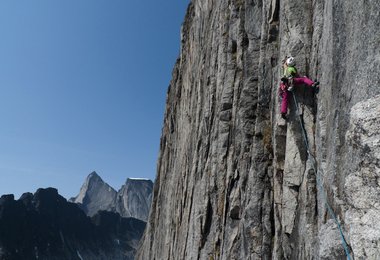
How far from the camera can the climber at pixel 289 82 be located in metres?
12.0

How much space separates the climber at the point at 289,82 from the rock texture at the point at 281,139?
302 mm

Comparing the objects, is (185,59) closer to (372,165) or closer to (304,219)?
(304,219)

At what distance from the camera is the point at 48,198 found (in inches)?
6334

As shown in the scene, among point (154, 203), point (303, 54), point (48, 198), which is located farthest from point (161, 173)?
point (48, 198)

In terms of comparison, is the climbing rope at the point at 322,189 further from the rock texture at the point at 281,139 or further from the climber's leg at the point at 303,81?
the climber's leg at the point at 303,81

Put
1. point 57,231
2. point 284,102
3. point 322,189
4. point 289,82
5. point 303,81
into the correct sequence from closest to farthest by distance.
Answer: point 322,189, point 303,81, point 289,82, point 284,102, point 57,231

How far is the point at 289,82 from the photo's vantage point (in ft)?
41.1

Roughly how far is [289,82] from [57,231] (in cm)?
15513

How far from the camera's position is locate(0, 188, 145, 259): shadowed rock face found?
425ft

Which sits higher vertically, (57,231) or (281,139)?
(281,139)

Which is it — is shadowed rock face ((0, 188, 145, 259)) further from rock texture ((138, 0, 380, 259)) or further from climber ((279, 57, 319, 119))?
climber ((279, 57, 319, 119))

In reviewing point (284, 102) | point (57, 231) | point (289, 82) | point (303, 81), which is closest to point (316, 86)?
point (303, 81)

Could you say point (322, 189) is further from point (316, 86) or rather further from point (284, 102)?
point (284, 102)

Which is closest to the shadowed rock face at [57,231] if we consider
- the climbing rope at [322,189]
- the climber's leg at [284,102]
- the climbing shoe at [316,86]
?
the climber's leg at [284,102]
